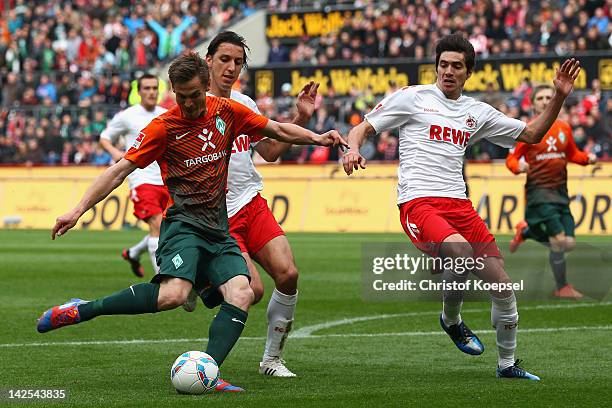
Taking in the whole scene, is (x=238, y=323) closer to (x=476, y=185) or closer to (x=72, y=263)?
(x=72, y=263)

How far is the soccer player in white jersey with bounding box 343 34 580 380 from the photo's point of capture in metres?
8.90

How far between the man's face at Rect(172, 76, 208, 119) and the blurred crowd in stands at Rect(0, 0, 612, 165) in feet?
58.9

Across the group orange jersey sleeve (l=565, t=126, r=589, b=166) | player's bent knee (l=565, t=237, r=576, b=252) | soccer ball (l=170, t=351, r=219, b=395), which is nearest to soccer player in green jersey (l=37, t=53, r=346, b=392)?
soccer ball (l=170, t=351, r=219, b=395)

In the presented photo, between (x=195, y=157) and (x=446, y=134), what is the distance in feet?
6.90

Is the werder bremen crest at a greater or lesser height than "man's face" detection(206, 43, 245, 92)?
lesser

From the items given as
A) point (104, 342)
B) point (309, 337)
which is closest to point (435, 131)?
point (309, 337)

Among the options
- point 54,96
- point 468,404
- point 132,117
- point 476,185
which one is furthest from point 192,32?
point 468,404

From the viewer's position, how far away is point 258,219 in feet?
29.1

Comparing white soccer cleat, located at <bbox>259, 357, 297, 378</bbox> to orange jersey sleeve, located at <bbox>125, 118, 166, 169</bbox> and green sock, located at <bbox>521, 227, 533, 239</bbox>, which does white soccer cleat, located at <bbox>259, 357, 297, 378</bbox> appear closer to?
orange jersey sleeve, located at <bbox>125, 118, 166, 169</bbox>

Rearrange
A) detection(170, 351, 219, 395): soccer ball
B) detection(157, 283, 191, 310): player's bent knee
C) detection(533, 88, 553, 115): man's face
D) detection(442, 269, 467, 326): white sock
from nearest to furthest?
detection(170, 351, 219, 395): soccer ball, detection(157, 283, 191, 310): player's bent knee, detection(442, 269, 467, 326): white sock, detection(533, 88, 553, 115): man's face

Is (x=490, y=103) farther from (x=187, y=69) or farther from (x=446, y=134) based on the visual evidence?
(x=187, y=69)

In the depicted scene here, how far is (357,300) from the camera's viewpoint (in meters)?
13.9

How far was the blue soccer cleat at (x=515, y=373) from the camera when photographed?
8.25 metres

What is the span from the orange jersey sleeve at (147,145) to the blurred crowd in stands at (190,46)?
58.8 feet
